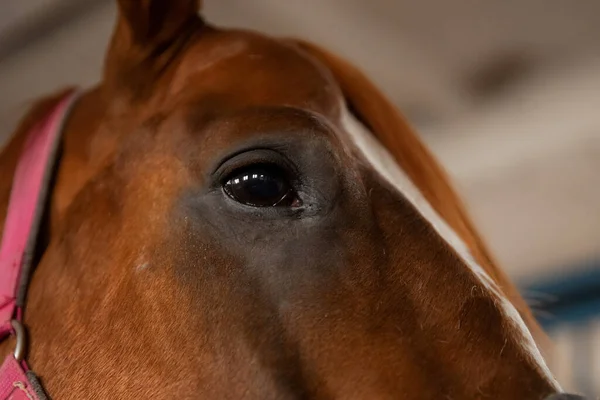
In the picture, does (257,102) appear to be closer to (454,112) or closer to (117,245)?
(117,245)

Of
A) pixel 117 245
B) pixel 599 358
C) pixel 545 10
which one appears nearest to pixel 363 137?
pixel 117 245

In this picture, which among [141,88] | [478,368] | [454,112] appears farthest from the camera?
[454,112]

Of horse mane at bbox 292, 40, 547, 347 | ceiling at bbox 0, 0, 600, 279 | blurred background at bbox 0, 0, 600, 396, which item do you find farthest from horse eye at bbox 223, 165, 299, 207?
ceiling at bbox 0, 0, 600, 279

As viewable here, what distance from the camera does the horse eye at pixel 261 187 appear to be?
0.58m

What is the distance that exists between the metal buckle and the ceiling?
0.83m

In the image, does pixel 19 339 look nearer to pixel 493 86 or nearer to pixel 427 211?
pixel 427 211

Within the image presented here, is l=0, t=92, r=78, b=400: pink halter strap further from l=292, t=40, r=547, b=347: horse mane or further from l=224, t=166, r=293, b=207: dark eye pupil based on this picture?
l=292, t=40, r=547, b=347: horse mane

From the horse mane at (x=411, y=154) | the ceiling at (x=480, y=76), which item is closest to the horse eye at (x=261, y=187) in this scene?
the horse mane at (x=411, y=154)

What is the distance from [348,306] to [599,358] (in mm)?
1484

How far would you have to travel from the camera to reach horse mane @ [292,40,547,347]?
28.4 inches

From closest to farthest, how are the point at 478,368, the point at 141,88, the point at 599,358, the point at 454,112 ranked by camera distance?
the point at 478,368, the point at 141,88, the point at 599,358, the point at 454,112

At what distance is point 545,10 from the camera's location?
1.56 meters

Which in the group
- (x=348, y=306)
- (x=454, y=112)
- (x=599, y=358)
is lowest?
(x=599, y=358)

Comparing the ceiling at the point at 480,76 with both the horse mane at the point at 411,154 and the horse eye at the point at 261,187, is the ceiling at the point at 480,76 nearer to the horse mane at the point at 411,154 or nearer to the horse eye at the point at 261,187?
the horse mane at the point at 411,154
